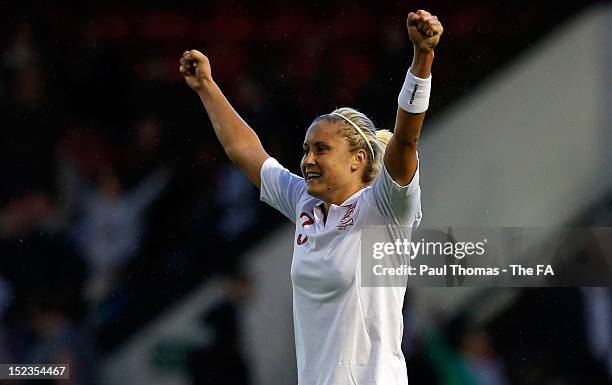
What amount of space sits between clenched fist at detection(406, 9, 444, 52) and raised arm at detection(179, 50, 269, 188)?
99 centimetres

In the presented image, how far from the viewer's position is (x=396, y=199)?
2.73 meters

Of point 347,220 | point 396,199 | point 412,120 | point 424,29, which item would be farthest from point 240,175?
point 424,29

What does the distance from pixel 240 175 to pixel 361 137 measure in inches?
93.4

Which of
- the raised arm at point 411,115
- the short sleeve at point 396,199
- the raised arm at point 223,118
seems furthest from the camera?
the raised arm at point 223,118

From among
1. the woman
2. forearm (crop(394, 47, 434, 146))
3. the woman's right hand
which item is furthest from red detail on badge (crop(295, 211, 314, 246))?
the woman's right hand

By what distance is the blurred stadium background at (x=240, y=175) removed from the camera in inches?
203

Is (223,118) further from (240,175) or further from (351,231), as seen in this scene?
(240,175)

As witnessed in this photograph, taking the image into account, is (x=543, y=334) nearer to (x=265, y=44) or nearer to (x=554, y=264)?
(x=554, y=264)

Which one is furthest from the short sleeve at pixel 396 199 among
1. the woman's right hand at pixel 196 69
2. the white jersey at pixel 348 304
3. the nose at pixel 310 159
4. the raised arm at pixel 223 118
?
the woman's right hand at pixel 196 69

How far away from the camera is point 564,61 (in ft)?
17.4

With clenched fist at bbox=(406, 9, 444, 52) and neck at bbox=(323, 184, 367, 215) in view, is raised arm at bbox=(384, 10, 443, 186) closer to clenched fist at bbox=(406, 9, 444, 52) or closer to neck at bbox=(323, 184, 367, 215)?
clenched fist at bbox=(406, 9, 444, 52)

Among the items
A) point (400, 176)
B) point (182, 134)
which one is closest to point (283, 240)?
point (182, 134)

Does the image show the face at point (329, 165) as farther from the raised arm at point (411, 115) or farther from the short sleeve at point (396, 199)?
the raised arm at point (411, 115)

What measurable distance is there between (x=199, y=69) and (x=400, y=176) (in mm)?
952
